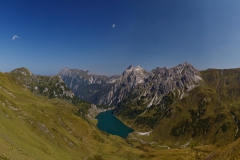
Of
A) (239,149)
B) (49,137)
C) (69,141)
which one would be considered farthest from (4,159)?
(69,141)

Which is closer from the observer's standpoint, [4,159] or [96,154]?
[4,159]

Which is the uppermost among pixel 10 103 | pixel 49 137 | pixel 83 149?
pixel 10 103

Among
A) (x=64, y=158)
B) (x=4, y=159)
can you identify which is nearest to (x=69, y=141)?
(x=64, y=158)

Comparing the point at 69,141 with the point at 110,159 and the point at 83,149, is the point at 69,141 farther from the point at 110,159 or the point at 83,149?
the point at 110,159

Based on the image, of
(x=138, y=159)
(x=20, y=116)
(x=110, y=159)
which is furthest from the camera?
(x=138, y=159)

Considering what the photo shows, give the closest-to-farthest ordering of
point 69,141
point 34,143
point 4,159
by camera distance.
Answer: point 4,159, point 34,143, point 69,141

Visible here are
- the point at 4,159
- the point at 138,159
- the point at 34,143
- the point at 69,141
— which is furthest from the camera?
the point at 138,159

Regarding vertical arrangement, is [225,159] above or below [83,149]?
above

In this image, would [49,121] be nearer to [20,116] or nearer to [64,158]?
[20,116]

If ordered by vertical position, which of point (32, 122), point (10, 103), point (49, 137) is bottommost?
point (49, 137)
